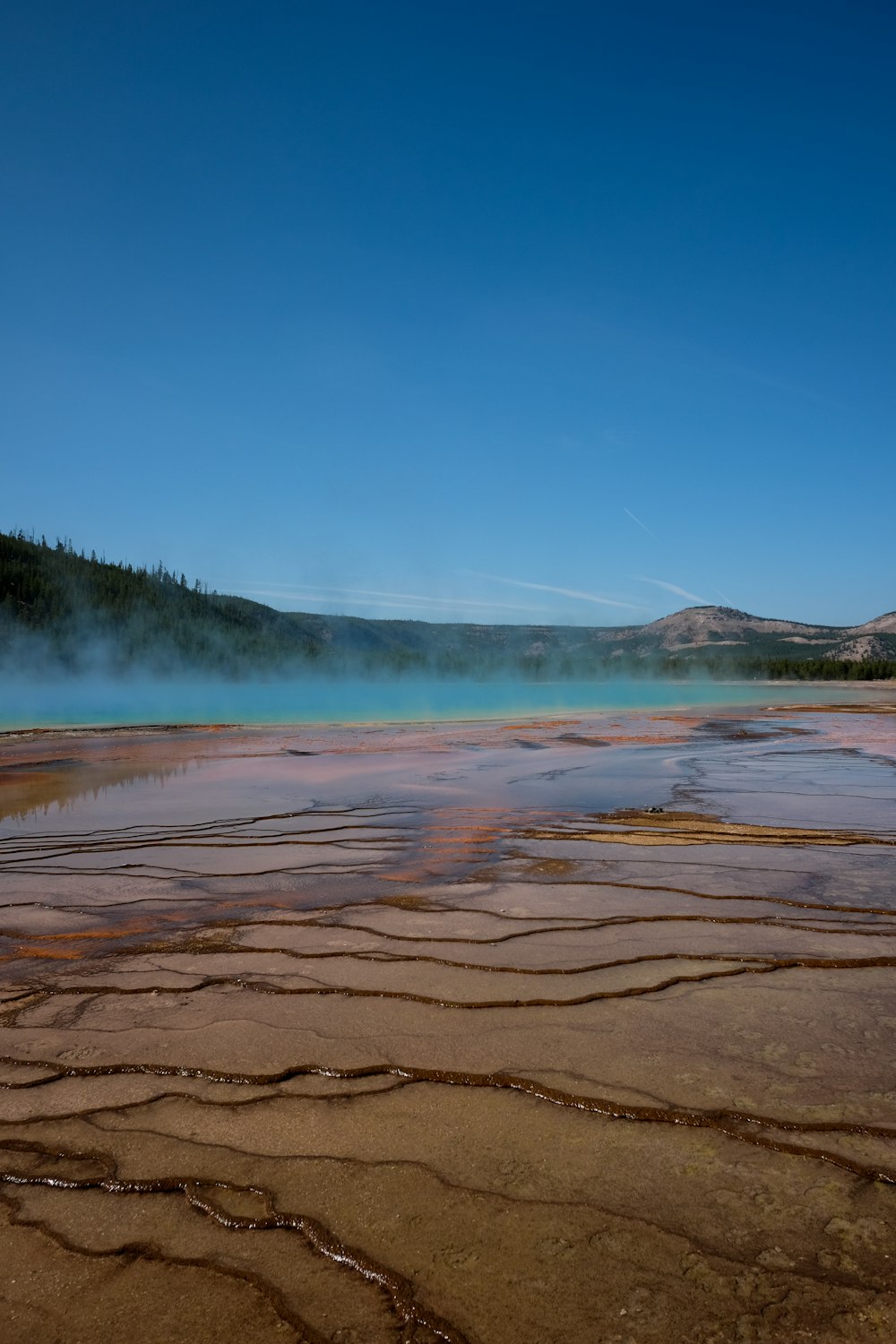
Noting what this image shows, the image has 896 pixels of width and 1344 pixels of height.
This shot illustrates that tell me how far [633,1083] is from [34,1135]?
2103 mm

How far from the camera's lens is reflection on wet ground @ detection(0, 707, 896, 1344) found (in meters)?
1.93

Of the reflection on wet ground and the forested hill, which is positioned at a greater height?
the forested hill

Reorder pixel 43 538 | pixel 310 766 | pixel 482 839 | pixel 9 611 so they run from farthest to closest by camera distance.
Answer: pixel 43 538 → pixel 9 611 → pixel 310 766 → pixel 482 839

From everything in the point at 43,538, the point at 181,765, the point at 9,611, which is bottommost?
the point at 181,765

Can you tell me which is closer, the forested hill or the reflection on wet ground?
the reflection on wet ground

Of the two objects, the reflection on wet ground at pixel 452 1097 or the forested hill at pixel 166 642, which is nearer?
the reflection on wet ground at pixel 452 1097

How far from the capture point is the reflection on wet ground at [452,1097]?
193 cm

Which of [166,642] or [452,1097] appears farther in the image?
[166,642]

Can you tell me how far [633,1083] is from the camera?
2865mm

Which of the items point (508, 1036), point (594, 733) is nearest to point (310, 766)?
point (594, 733)

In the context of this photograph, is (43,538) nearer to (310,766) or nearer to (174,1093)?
(310,766)

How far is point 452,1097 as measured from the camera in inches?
110

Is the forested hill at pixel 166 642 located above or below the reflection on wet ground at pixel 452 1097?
above

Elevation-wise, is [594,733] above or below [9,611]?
below
